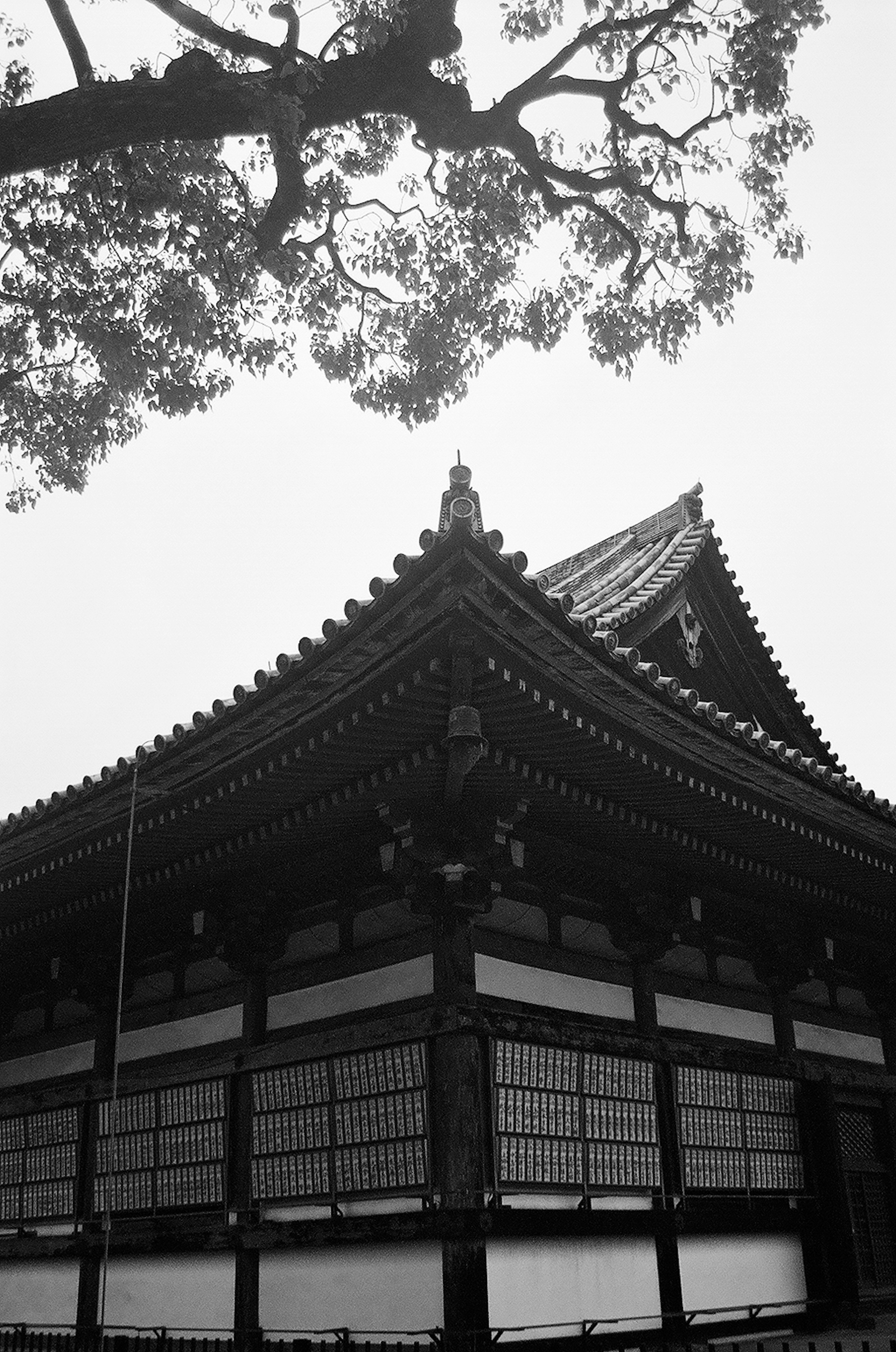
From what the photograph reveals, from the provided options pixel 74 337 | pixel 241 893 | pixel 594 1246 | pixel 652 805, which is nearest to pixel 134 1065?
pixel 241 893

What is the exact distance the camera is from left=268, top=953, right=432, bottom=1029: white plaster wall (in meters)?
9.09

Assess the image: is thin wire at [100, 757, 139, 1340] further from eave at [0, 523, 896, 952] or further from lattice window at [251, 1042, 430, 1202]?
lattice window at [251, 1042, 430, 1202]

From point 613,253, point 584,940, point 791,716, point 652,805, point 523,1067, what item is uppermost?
point 613,253

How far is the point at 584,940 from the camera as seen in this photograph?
1026cm

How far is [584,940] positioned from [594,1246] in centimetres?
229

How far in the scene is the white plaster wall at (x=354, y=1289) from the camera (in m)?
8.33

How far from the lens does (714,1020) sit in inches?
441

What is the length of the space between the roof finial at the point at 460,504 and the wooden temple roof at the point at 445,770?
0.02 meters

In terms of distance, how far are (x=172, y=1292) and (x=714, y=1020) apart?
A: 5.11m

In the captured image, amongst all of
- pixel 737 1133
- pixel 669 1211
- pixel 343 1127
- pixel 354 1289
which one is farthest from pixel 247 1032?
pixel 737 1133

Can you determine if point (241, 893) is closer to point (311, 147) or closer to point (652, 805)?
point (652, 805)

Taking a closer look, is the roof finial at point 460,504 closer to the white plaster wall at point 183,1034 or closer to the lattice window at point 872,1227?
the white plaster wall at point 183,1034

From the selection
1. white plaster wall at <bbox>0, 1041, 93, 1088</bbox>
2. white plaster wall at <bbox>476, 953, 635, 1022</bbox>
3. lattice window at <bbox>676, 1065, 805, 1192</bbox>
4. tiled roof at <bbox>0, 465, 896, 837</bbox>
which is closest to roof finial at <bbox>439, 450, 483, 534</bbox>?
tiled roof at <bbox>0, 465, 896, 837</bbox>

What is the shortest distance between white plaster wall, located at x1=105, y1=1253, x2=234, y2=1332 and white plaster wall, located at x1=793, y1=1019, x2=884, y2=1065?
5674mm
